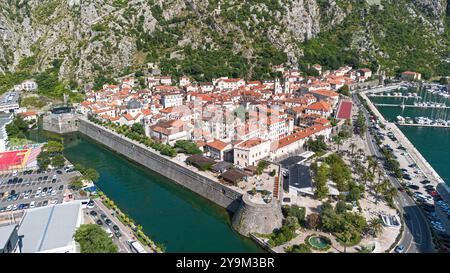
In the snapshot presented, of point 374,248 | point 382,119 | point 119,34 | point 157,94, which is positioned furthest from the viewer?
point 119,34

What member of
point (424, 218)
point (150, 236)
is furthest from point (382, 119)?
point (150, 236)

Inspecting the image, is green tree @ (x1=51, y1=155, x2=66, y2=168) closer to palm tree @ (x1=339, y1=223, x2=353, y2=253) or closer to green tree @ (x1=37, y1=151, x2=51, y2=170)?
green tree @ (x1=37, y1=151, x2=51, y2=170)

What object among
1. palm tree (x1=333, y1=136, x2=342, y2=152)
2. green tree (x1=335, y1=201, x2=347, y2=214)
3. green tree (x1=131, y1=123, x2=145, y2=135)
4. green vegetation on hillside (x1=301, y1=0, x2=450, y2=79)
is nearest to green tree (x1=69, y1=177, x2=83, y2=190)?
green tree (x1=131, y1=123, x2=145, y2=135)

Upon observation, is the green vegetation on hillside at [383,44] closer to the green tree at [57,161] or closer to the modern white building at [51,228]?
the green tree at [57,161]

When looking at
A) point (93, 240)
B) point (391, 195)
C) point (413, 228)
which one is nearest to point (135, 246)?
point (93, 240)

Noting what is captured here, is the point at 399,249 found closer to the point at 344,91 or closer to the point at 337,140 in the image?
the point at 337,140

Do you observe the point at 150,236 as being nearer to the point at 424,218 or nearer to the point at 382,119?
the point at 424,218
